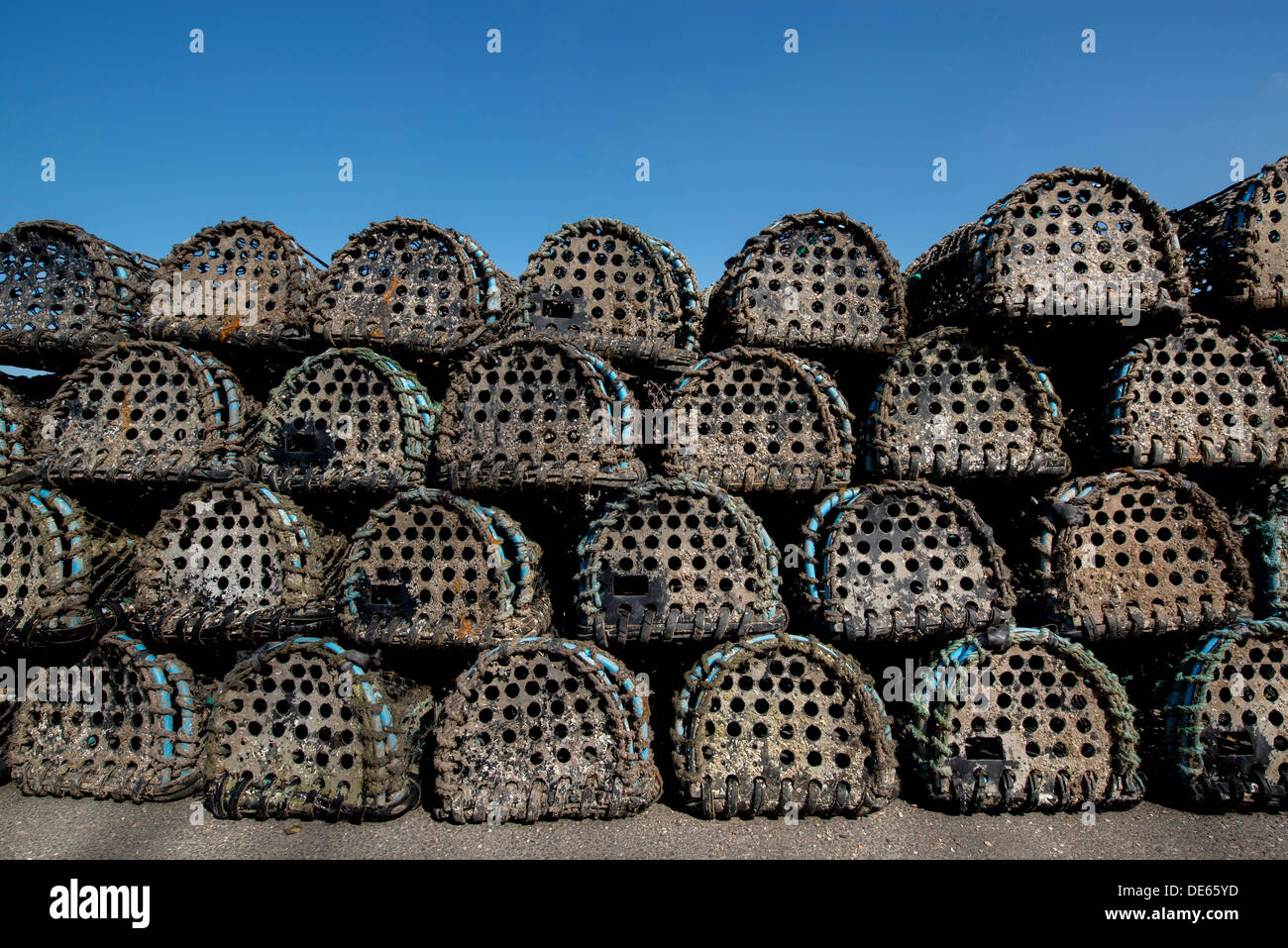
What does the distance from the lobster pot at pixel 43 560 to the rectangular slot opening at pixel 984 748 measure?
458 centimetres

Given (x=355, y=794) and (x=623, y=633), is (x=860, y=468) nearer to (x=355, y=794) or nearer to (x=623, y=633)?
(x=623, y=633)

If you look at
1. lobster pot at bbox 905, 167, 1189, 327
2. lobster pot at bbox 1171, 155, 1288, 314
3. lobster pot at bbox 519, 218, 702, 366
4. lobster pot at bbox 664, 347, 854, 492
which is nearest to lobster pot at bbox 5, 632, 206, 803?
lobster pot at bbox 519, 218, 702, 366

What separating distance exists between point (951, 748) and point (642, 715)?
1533mm

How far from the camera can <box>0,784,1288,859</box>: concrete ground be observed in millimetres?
3035

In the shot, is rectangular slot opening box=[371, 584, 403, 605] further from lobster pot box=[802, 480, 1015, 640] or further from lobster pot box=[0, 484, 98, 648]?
lobster pot box=[802, 480, 1015, 640]

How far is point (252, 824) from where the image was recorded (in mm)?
3240

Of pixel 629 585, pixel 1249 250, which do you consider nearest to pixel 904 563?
pixel 629 585

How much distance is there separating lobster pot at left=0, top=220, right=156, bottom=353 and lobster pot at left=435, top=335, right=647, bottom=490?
2178mm

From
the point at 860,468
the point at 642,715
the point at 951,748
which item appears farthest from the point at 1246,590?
the point at 642,715

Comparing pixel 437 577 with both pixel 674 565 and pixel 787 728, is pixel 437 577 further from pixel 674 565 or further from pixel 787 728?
pixel 787 728

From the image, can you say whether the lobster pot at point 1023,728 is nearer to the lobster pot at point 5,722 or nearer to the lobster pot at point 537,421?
the lobster pot at point 537,421

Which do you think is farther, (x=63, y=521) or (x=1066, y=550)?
(x=63, y=521)

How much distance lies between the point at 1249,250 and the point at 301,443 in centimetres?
518

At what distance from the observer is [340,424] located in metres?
3.55
